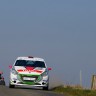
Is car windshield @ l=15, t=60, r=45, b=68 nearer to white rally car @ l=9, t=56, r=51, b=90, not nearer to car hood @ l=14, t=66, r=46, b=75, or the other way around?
white rally car @ l=9, t=56, r=51, b=90

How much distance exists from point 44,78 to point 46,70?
27.7 inches

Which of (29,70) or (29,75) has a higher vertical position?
(29,70)

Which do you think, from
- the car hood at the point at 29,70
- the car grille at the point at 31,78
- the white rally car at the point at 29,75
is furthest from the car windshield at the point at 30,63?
the car grille at the point at 31,78

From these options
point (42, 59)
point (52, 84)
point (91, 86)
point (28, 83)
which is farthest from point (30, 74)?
point (52, 84)

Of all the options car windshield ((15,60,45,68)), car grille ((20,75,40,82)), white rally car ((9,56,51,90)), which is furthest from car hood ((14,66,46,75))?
car windshield ((15,60,45,68))

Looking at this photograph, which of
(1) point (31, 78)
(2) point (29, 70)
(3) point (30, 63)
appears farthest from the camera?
(3) point (30, 63)

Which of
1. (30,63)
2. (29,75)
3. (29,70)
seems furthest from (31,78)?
(30,63)

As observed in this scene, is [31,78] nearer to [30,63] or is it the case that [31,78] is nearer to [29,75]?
[29,75]

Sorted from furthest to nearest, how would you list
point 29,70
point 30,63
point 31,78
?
point 30,63 → point 29,70 → point 31,78

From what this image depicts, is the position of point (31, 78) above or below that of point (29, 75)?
below

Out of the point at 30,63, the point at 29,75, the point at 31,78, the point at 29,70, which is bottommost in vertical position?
the point at 31,78

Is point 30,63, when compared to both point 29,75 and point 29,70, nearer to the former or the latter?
point 29,70

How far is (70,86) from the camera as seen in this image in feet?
100

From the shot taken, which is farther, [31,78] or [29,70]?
[29,70]
